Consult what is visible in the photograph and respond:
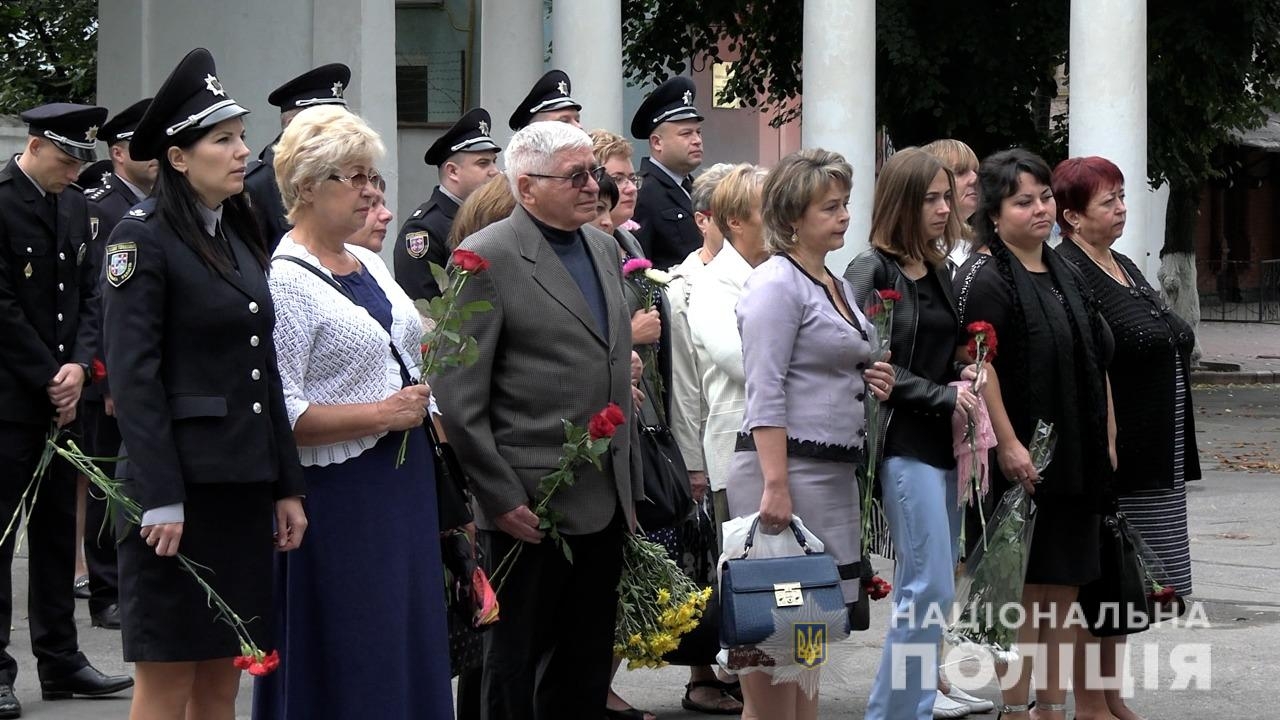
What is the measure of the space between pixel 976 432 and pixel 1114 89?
9.97m

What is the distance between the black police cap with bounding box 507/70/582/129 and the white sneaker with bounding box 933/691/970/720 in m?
2.83

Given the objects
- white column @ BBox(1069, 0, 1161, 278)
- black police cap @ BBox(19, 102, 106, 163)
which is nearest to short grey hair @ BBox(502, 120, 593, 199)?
black police cap @ BBox(19, 102, 106, 163)

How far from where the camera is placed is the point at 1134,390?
654 cm

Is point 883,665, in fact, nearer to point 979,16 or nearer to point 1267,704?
point 1267,704

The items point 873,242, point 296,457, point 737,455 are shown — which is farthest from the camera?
point 873,242

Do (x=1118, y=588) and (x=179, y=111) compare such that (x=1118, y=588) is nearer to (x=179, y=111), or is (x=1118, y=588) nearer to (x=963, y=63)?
(x=179, y=111)

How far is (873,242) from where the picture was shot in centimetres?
616

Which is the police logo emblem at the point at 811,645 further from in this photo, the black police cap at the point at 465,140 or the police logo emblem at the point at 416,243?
the black police cap at the point at 465,140

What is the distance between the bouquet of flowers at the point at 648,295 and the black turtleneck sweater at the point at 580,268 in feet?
2.65

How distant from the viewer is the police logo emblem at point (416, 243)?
708 cm

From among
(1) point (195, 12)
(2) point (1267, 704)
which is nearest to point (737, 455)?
(2) point (1267, 704)

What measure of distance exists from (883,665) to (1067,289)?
1.36m

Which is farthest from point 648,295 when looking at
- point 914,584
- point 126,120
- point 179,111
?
point 126,120

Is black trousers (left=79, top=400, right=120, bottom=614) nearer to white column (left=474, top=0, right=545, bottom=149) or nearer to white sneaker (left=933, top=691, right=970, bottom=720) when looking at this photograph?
white sneaker (left=933, top=691, right=970, bottom=720)
